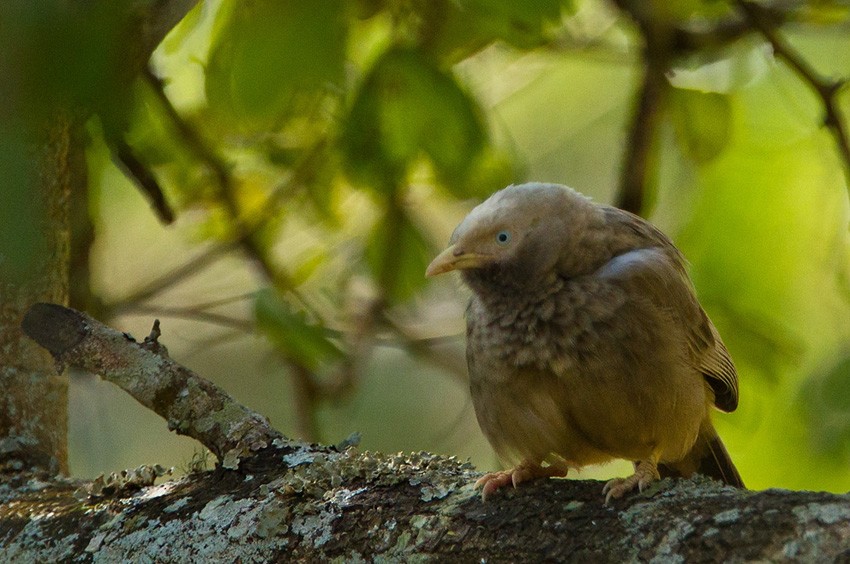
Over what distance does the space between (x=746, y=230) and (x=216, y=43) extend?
2646 mm

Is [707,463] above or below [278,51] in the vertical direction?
below

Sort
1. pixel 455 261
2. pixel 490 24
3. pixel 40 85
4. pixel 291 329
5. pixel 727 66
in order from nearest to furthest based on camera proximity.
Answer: pixel 40 85 < pixel 490 24 < pixel 455 261 < pixel 291 329 < pixel 727 66

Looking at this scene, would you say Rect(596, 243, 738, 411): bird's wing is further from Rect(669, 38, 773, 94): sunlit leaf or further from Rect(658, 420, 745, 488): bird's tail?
Rect(669, 38, 773, 94): sunlit leaf

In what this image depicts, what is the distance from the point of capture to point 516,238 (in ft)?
9.66

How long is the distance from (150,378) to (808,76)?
240cm

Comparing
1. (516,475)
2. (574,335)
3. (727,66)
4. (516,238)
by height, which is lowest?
(516,475)

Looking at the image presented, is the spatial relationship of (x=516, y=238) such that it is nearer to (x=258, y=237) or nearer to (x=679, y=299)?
(x=679, y=299)

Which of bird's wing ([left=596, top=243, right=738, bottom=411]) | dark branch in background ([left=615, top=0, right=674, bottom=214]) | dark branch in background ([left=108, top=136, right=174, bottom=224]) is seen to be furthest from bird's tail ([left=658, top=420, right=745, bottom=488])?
dark branch in background ([left=108, top=136, right=174, bottom=224])

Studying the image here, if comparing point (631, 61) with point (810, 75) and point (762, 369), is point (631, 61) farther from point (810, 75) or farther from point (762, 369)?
point (762, 369)

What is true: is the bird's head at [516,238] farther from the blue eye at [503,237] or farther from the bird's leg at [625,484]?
the bird's leg at [625,484]

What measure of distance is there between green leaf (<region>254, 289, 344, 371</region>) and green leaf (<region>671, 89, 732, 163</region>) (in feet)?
4.89

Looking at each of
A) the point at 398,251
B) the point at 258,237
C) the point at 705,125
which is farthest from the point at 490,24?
the point at 258,237

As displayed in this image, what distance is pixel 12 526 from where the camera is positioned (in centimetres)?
244

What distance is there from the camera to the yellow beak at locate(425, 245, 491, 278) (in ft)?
9.61
